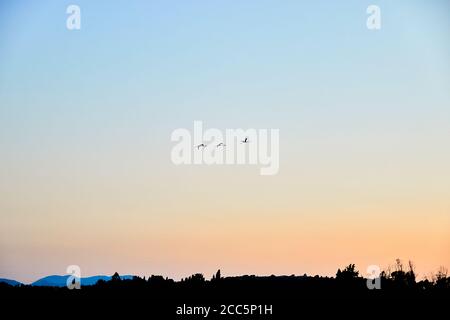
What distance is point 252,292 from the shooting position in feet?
374

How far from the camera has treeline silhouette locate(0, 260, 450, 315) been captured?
342ft

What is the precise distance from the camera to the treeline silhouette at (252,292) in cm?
10431
